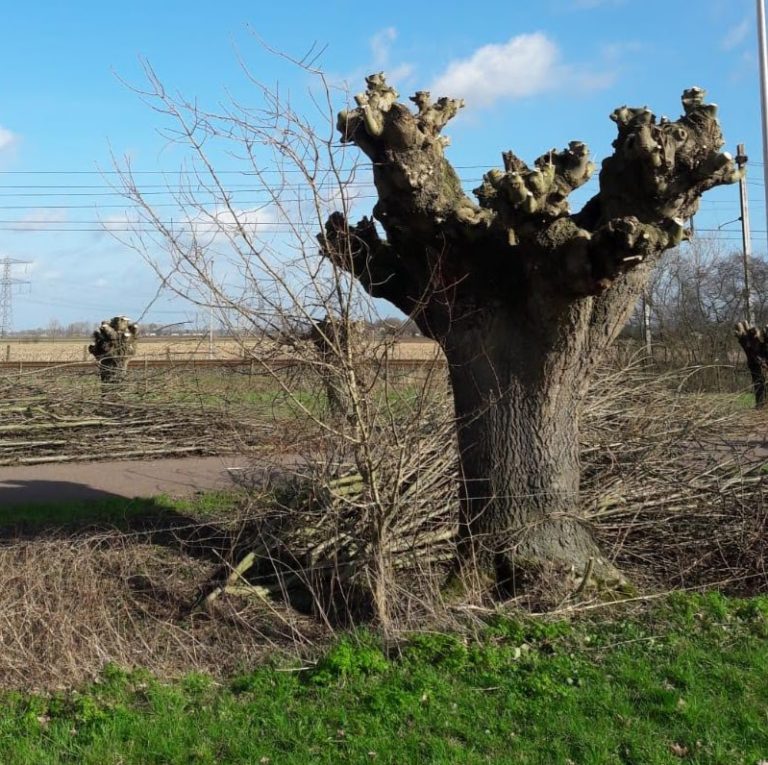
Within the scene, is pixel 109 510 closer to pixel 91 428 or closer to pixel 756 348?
pixel 91 428

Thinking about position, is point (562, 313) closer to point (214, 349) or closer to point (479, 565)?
point (479, 565)

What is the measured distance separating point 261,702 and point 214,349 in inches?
105

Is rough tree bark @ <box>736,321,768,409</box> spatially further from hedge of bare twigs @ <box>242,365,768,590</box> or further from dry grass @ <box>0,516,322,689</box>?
dry grass @ <box>0,516,322,689</box>

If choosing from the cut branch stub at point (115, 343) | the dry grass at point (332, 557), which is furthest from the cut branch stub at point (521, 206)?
the cut branch stub at point (115, 343)

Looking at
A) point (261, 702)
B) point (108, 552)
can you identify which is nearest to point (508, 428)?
point (261, 702)

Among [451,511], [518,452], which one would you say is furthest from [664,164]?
[451,511]

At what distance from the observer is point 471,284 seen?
7.14 m

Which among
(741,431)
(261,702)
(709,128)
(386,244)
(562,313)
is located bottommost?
(261,702)

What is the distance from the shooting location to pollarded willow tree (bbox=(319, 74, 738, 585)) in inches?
256

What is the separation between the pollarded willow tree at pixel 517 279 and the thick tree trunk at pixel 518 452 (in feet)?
0.04

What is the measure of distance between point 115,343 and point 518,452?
12.2m

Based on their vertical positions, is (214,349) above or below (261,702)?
above

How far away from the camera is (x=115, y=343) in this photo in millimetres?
17578

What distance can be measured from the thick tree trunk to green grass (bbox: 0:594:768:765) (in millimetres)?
1134
